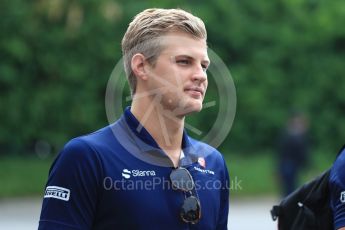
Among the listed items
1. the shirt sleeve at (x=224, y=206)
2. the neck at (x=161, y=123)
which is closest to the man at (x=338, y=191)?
the shirt sleeve at (x=224, y=206)

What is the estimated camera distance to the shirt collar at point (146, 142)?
153 inches

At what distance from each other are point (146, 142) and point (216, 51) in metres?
18.2

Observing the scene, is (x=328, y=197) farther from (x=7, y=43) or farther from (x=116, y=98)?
(x=7, y=43)

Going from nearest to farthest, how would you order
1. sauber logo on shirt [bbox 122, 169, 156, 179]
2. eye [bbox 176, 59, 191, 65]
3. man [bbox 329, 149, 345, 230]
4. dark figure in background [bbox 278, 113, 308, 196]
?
1. sauber logo on shirt [bbox 122, 169, 156, 179]
2. eye [bbox 176, 59, 191, 65]
3. man [bbox 329, 149, 345, 230]
4. dark figure in background [bbox 278, 113, 308, 196]

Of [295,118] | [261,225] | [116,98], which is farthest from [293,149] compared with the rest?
[116,98]

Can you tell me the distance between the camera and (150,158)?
3867 mm

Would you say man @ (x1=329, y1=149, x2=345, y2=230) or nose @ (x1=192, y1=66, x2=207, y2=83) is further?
man @ (x1=329, y1=149, x2=345, y2=230)

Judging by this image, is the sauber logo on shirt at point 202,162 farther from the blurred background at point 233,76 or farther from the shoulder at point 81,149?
the blurred background at point 233,76

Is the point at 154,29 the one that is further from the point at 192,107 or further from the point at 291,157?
the point at 291,157

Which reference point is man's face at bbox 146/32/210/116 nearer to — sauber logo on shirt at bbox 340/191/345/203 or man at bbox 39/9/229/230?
man at bbox 39/9/229/230

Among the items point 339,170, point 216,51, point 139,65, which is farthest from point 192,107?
point 216,51

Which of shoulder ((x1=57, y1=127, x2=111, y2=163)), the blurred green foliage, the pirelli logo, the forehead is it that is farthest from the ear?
the blurred green foliage

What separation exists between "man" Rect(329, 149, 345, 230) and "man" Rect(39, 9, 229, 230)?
489mm

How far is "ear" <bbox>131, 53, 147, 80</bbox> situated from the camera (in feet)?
12.7
